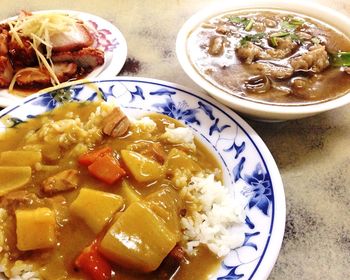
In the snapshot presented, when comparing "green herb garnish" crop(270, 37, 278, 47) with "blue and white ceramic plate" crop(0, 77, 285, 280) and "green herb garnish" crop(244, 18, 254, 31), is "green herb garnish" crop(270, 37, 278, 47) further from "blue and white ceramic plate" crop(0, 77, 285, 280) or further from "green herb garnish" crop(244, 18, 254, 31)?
"blue and white ceramic plate" crop(0, 77, 285, 280)

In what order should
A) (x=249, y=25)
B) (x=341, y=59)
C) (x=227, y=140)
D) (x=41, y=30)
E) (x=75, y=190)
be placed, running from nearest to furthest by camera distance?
(x=75, y=190) < (x=227, y=140) < (x=341, y=59) < (x=249, y=25) < (x=41, y=30)

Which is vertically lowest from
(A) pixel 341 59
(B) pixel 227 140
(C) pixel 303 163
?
(C) pixel 303 163

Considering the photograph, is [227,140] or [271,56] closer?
[227,140]

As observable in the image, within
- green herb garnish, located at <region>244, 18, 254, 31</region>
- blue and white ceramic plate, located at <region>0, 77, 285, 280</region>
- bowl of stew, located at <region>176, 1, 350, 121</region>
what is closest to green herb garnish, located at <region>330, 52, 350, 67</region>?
bowl of stew, located at <region>176, 1, 350, 121</region>

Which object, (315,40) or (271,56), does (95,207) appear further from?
(315,40)

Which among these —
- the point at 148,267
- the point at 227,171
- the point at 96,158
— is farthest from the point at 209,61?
the point at 148,267

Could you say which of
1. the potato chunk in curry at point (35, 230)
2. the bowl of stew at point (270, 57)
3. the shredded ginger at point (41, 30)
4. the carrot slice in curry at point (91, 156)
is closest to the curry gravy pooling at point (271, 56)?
the bowl of stew at point (270, 57)

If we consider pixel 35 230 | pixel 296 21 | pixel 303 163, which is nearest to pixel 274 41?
pixel 296 21
